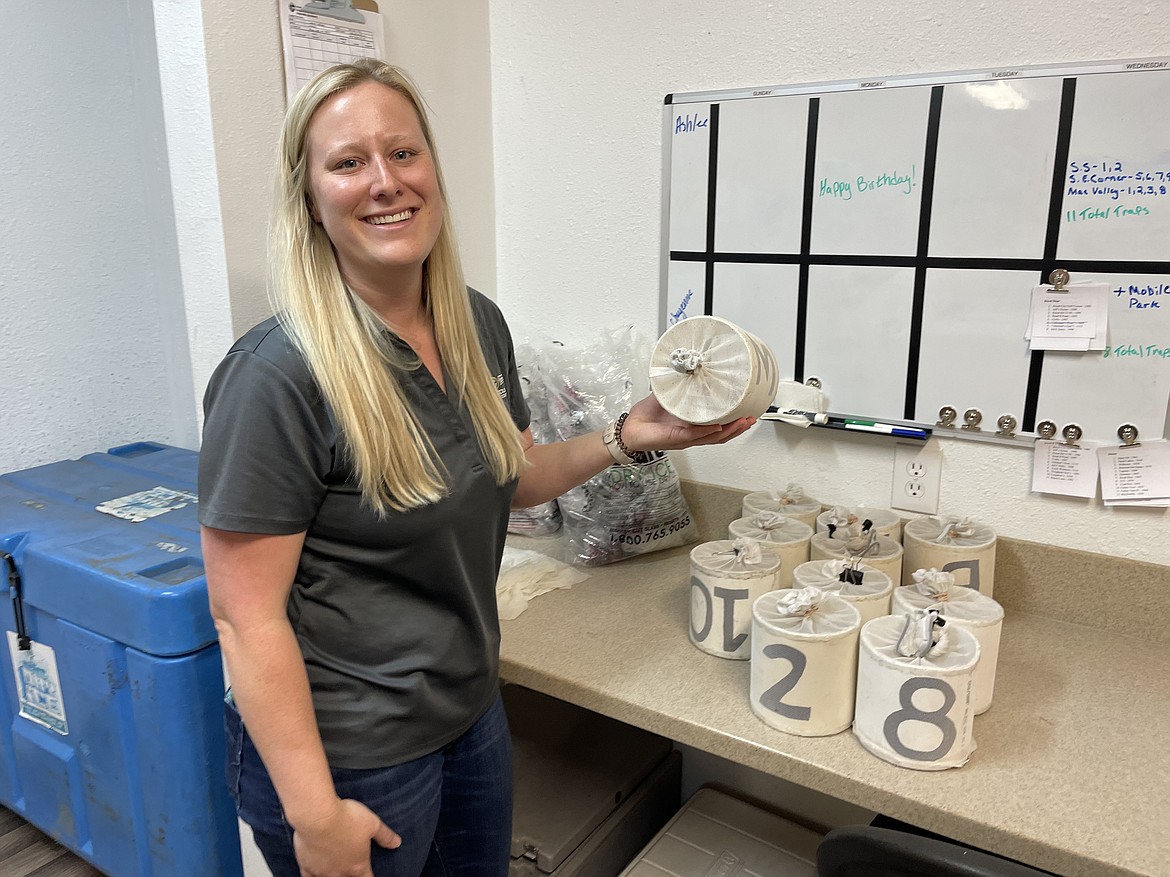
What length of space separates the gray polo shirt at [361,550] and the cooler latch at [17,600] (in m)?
0.73

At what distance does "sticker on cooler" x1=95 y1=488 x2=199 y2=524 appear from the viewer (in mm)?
1414

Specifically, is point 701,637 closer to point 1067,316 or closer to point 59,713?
point 1067,316

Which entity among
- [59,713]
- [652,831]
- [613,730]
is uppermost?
[59,713]

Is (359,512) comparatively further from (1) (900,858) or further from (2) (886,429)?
(2) (886,429)

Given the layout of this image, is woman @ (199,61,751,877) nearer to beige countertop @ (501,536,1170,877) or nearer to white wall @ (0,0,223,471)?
beige countertop @ (501,536,1170,877)

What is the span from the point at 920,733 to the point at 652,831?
0.82 meters

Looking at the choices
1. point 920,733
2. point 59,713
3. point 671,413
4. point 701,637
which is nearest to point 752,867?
point 701,637

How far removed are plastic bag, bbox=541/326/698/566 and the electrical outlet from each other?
1.27 ft

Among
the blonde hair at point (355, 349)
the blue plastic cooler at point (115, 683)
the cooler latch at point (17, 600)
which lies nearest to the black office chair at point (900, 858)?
the blonde hair at point (355, 349)

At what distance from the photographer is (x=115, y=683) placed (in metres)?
1.26

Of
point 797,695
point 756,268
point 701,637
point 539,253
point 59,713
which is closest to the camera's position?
point 797,695

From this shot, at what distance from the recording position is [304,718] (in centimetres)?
87

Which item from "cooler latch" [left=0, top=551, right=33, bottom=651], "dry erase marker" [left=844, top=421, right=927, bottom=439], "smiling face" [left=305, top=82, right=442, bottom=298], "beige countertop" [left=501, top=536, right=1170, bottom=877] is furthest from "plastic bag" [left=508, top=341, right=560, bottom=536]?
"cooler latch" [left=0, top=551, right=33, bottom=651]

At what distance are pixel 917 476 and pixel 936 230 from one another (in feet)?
1.34
